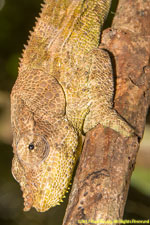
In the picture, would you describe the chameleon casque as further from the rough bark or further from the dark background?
the dark background

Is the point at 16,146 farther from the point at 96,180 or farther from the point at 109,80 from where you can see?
the point at 109,80

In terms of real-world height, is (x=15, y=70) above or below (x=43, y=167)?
below

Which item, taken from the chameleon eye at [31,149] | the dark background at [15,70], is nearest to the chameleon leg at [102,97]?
the chameleon eye at [31,149]

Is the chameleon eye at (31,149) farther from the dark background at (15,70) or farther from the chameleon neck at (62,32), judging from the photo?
the dark background at (15,70)

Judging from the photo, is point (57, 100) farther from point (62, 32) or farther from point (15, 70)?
point (15, 70)

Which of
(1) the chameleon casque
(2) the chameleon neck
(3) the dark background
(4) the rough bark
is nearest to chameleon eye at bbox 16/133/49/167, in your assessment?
(1) the chameleon casque

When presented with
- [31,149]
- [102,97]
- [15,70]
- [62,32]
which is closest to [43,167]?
[31,149]

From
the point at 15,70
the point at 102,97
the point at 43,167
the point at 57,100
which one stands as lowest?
the point at 15,70

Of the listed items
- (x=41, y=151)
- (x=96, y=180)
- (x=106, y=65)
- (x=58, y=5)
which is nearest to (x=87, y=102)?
(x=106, y=65)
